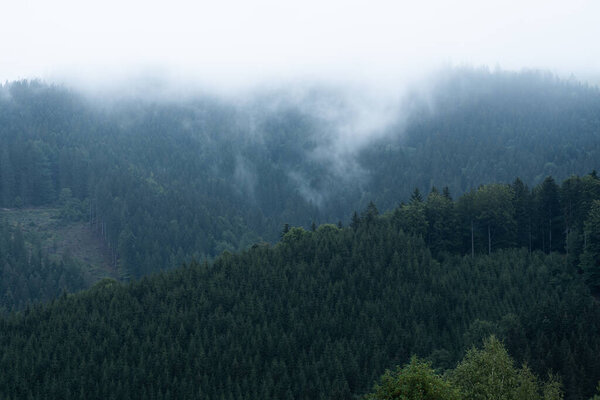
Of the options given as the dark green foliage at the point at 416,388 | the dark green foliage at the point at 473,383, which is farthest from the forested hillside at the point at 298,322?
the dark green foliage at the point at 416,388

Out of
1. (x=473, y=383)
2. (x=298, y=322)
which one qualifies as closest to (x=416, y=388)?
(x=473, y=383)

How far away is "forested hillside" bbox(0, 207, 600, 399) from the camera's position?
9119cm

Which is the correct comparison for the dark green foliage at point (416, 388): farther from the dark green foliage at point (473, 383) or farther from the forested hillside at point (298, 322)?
the forested hillside at point (298, 322)

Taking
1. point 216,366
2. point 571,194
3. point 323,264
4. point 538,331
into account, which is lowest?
point 216,366

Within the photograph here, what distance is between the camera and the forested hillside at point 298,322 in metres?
91.2

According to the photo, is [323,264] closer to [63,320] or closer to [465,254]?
[465,254]

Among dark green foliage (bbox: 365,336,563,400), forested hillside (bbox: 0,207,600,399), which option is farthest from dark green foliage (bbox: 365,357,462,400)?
forested hillside (bbox: 0,207,600,399)

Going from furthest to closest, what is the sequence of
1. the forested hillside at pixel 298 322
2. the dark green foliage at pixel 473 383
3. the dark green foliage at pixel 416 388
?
1. the forested hillside at pixel 298 322
2. the dark green foliage at pixel 473 383
3. the dark green foliage at pixel 416 388

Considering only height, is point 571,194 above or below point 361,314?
above

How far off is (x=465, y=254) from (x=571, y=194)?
22.1 m

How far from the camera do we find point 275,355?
3952 inches

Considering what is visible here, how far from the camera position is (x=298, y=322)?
106062 mm

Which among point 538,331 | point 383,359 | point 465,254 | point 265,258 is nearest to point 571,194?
point 465,254

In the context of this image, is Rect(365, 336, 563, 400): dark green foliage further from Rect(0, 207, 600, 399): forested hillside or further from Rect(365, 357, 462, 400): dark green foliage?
Rect(0, 207, 600, 399): forested hillside
